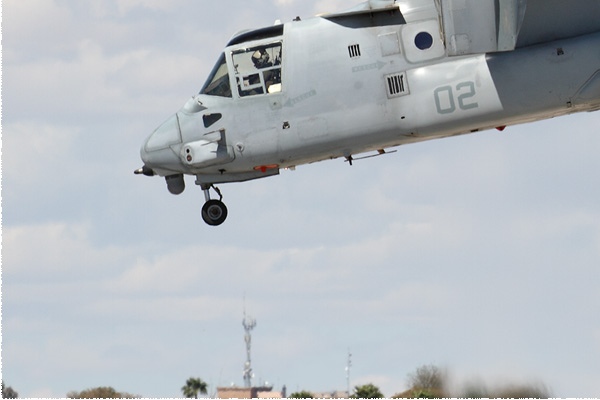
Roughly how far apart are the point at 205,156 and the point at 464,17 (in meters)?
7.49

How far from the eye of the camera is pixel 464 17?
4428 cm

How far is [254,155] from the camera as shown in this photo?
46594mm

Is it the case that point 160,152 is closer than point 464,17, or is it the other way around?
point 464,17

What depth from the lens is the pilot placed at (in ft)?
152

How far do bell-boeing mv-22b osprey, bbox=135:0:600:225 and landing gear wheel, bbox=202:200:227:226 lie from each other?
111cm

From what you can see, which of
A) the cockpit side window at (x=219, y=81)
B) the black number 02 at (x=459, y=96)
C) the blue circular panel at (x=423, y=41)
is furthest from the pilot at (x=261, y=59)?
the black number 02 at (x=459, y=96)

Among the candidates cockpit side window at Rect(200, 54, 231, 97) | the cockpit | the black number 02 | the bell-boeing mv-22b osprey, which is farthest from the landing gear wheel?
the black number 02

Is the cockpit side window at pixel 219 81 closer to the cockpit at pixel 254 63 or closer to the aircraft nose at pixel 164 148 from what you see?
the cockpit at pixel 254 63

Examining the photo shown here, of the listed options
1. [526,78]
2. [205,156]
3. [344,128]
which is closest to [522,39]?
[526,78]

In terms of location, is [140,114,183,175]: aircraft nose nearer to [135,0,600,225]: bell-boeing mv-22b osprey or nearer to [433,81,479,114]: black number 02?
[135,0,600,225]: bell-boeing mv-22b osprey

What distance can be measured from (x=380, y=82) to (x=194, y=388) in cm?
2117

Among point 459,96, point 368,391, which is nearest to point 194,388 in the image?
point 368,391

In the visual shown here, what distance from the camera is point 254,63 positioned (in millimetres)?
46469

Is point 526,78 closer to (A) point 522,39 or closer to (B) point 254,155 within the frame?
(A) point 522,39
